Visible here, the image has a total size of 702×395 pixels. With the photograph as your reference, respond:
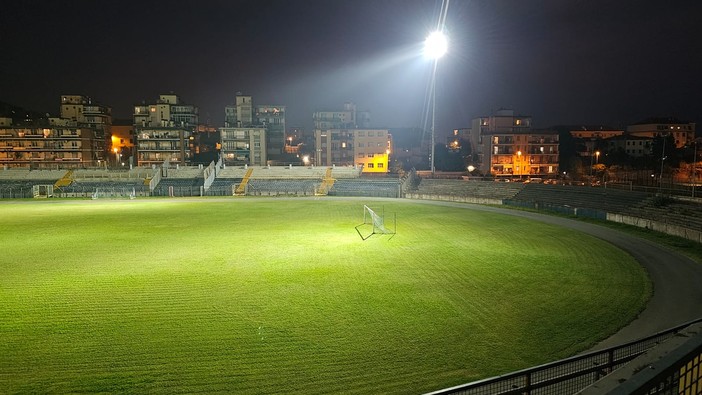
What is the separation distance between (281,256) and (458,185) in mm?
32728

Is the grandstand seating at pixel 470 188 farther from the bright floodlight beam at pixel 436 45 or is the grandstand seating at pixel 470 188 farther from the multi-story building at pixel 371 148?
the multi-story building at pixel 371 148

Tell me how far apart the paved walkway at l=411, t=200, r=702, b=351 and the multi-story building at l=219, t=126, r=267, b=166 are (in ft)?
197

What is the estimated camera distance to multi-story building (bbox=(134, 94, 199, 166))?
7531cm

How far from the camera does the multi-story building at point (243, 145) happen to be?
76188 mm

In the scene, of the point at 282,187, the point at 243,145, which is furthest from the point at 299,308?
the point at 243,145

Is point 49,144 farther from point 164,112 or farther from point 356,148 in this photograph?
point 356,148

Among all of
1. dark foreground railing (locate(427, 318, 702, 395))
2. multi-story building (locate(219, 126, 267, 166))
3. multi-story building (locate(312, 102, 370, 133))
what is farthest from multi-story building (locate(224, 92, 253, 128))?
dark foreground railing (locate(427, 318, 702, 395))

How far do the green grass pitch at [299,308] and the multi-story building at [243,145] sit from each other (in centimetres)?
5278

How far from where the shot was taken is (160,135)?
75.9 meters

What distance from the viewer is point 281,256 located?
18.9 m

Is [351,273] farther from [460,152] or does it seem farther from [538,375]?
[460,152]

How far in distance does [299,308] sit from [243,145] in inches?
2683

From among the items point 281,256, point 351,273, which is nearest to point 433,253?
point 351,273

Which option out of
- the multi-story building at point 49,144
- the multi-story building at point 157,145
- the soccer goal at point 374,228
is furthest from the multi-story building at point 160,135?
the soccer goal at point 374,228
